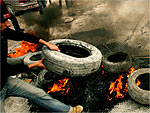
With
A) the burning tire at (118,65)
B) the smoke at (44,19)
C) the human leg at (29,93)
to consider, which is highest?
the human leg at (29,93)

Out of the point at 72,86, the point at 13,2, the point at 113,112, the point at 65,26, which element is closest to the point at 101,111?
the point at 113,112

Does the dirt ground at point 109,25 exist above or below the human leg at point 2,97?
below

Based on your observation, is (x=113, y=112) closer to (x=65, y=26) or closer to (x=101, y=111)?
(x=101, y=111)

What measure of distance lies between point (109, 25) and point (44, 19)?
418 cm

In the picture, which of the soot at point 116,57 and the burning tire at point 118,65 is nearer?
the burning tire at point 118,65

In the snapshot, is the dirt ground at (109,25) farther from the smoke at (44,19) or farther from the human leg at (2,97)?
the human leg at (2,97)

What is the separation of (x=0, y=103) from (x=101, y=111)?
2.00 meters

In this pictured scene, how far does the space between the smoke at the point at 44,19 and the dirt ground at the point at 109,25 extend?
68mm

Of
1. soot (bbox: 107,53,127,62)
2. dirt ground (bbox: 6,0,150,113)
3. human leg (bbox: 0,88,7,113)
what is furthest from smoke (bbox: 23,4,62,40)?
human leg (bbox: 0,88,7,113)

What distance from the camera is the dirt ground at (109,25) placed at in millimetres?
4661

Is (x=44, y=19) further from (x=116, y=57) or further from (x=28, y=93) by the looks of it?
(x=28, y=93)

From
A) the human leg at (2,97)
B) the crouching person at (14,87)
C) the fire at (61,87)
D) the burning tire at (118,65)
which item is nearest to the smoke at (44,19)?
the fire at (61,87)

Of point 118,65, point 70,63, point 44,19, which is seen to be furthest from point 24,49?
point 44,19

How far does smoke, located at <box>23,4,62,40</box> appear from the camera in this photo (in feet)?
22.6
